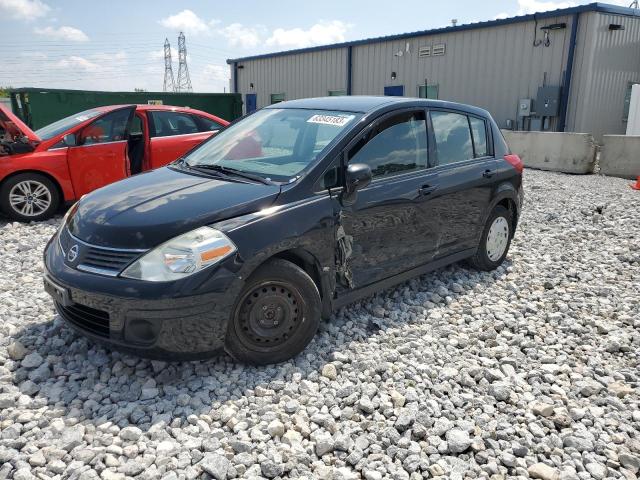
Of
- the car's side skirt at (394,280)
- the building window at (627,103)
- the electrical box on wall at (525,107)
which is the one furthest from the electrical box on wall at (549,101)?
the car's side skirt at (394,280)

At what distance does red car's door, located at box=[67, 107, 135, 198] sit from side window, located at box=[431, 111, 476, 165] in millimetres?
4731

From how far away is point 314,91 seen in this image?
22.3 metres

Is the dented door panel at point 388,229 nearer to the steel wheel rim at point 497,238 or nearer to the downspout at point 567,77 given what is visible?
the steel wheel rim at point 497,238

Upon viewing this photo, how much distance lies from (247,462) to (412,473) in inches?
31.1

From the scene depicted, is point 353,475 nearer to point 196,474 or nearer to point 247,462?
point 247,462

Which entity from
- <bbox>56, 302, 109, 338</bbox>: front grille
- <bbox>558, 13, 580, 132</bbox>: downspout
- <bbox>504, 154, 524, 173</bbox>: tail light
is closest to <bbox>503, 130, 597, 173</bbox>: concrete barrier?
<bbox>558, 13, 580, 132</bbox>: downspout

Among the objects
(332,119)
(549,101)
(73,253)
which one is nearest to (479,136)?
(332,119)

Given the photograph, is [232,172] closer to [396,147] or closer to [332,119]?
[332,119]

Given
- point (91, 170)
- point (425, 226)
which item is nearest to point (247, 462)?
point (425, 226)

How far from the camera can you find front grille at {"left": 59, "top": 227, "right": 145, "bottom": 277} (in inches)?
115

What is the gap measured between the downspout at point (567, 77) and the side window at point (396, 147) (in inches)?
474

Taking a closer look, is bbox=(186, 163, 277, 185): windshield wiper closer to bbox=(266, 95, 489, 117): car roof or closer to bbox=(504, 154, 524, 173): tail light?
bbox=(266, 95, 489, 117): car roof

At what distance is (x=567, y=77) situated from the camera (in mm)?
14336

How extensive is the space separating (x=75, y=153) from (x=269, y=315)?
Answer: 201 inches
